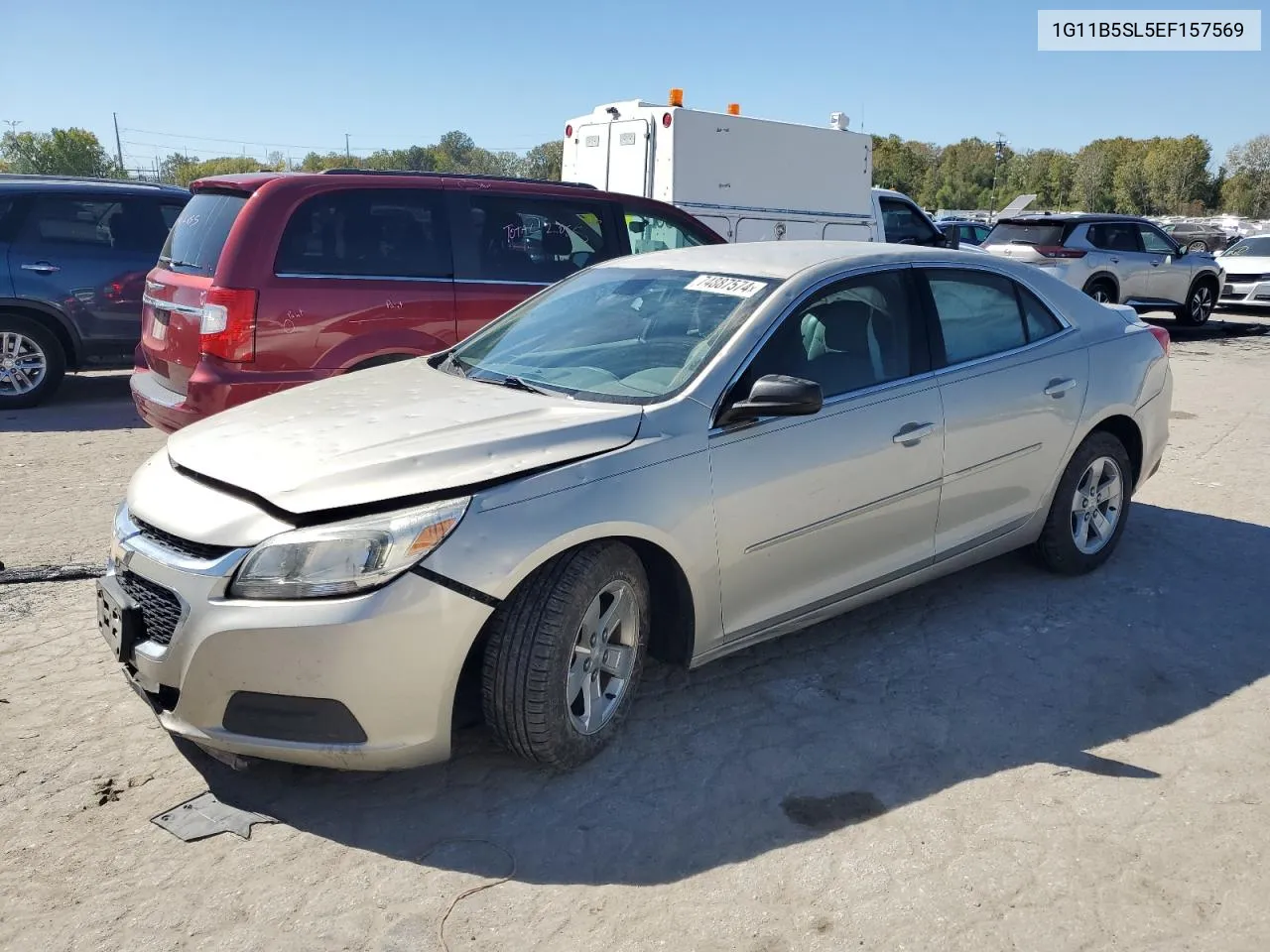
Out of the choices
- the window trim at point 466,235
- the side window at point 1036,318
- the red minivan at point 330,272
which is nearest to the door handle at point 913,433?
the side window at point 1036,318

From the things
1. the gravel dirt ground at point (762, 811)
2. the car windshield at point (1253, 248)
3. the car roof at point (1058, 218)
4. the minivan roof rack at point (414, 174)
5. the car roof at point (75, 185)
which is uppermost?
the car roof at point (75, 185)

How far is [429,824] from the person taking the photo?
10.6 feet

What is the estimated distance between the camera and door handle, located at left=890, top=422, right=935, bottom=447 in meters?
4.21

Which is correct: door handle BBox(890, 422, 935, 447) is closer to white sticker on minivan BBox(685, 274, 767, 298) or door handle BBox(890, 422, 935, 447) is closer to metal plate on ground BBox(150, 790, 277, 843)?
white sticker on minivan BBox(685, 274, 767, 298)

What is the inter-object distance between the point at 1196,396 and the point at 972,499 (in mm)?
7617

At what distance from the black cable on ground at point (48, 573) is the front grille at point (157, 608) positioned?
6.56 ft

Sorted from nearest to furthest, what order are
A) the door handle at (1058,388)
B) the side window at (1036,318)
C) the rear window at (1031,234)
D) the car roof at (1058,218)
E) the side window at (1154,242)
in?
the door handle at (1058,388), the side window at (1036,318), the rear window at (1031,234), the car roof at (1058,218), the side window at (1154,242)

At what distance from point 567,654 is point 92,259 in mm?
7798

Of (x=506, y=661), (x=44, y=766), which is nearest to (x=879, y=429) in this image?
(x=506, y=661)

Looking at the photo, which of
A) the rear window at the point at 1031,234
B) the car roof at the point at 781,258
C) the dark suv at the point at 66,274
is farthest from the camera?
the rear window at the point at 1031,234

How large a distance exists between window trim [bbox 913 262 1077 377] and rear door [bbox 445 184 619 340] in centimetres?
268

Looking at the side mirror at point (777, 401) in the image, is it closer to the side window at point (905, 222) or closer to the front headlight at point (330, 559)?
the front headlight at point (330, 559)

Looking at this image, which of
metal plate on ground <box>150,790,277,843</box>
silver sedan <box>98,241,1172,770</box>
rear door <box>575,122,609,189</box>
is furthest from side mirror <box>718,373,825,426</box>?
rear door <box>575,122,609,189</box>

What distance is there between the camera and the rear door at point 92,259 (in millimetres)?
9133
